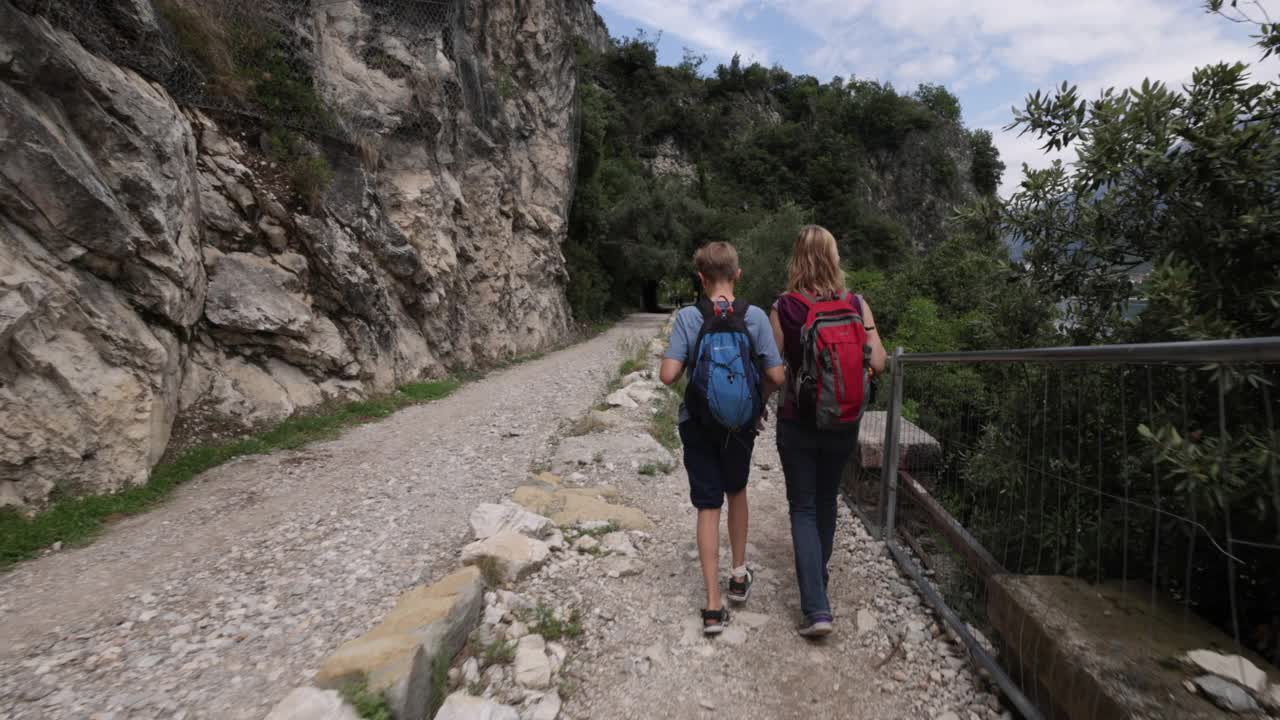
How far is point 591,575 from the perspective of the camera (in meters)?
3.54

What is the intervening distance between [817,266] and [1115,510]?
1540 mm

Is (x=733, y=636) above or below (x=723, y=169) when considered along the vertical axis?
below

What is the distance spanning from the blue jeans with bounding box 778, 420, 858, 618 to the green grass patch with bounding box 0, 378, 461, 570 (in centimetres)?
488

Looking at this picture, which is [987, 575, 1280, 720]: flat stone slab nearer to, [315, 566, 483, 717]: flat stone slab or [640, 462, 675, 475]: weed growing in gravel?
[315, 566, 483, 717]: flat stone slab

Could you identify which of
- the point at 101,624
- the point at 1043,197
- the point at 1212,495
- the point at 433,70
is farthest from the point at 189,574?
the point at 433,70

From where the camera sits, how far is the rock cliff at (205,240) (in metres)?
4.65

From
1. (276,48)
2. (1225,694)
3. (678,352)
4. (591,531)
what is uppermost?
(276,48)

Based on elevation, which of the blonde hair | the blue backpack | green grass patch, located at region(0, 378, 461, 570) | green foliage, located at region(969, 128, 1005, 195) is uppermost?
green foliage, located at region(969, 128, 1005, 195)

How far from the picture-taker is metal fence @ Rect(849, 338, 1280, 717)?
1.70 m

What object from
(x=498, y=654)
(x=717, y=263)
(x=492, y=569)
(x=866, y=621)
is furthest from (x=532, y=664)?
(x=717, y=263)

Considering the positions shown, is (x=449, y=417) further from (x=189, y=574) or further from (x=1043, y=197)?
(x=1043, y=197)

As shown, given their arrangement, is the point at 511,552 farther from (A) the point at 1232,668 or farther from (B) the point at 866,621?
(A) the point at 1232,668

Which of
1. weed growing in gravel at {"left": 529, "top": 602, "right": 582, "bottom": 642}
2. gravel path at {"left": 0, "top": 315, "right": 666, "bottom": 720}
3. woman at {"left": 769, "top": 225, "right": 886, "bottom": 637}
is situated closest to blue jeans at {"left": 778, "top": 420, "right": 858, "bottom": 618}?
woman at {"left": 769, "top": 225, "right": 886, "bottom": 637}

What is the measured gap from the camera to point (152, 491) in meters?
4.95
